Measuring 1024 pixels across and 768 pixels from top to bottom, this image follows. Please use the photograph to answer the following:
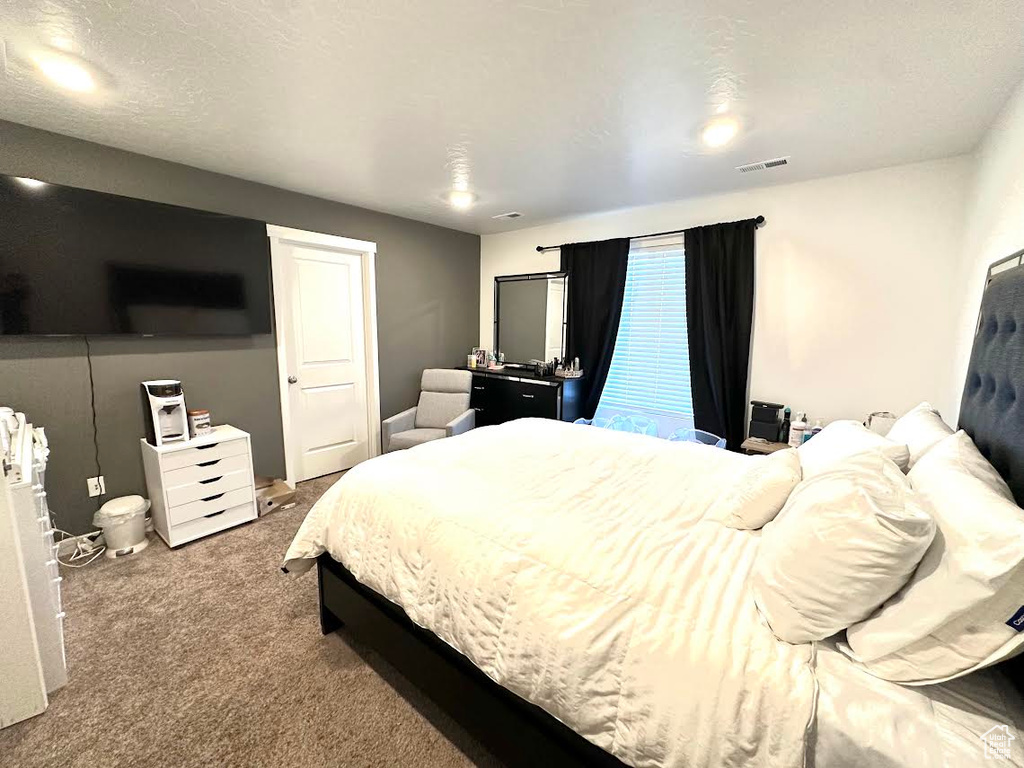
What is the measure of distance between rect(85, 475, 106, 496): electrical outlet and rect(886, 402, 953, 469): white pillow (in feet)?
13.7

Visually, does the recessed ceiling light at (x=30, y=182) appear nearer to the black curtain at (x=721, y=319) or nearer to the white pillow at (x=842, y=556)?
the white pillow at (x=842, y=556)

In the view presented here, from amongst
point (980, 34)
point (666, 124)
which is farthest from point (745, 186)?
point (980, 34)

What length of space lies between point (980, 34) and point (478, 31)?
5.78 feet

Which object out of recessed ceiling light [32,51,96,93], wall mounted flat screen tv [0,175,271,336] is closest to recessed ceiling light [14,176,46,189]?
wall mounted flat screen tv [0,175,271,336]

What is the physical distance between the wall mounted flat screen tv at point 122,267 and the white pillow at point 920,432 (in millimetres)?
3822

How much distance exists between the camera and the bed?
829mm

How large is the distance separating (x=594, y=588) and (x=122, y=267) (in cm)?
326

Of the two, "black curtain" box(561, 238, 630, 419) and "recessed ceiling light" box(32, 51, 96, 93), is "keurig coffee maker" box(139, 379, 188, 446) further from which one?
"black curtain" box(561, 238, 630, 419)

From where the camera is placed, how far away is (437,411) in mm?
4172

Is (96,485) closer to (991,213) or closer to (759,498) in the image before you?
(759,498)

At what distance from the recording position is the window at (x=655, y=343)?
3.55 m

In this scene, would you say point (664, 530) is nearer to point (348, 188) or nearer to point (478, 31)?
point (478, 31)

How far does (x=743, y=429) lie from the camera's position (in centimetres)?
327

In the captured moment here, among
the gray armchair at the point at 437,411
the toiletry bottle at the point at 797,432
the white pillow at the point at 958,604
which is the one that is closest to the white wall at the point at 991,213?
the toiletry bottle at the point at 797,432
